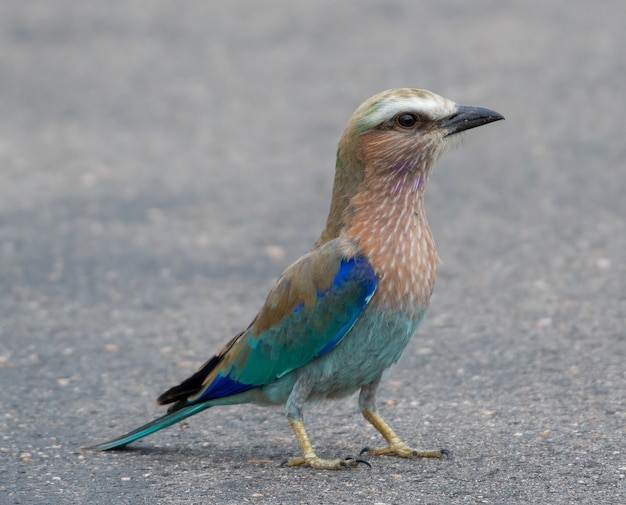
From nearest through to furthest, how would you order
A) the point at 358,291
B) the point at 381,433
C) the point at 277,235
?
the point at 358,291 < the point at 381,433 < the point at 277,235

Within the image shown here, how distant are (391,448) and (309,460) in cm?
40

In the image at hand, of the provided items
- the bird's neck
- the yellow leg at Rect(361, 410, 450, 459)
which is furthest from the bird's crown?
the yellow leg at Rect(361, 410, 450, 459)

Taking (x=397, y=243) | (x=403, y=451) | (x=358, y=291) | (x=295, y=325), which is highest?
(x=397, y=243)

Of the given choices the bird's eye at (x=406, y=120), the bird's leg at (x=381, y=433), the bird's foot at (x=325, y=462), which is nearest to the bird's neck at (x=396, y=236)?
the bird's eye at (x=406, y=120)

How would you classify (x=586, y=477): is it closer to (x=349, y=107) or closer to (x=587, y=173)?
(x=587, y=173)

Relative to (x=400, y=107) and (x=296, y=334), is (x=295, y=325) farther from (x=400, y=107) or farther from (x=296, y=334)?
(x=400, y=107)

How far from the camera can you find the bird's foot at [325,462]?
4781 mm

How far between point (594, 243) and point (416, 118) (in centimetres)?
330

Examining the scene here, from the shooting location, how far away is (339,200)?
16.1 ft

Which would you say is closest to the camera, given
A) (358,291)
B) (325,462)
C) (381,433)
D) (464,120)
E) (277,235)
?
(358,291)

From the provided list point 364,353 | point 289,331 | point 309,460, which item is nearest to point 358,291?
point 364,353

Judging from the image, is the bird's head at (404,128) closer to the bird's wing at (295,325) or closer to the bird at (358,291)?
the bird at (358,291)

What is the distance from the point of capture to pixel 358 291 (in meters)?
4.68

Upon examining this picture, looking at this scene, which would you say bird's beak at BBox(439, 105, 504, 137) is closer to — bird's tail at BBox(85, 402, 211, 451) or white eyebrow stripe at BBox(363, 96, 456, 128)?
white eyebrow stripe at BBox(363, 96, 456, 128)
